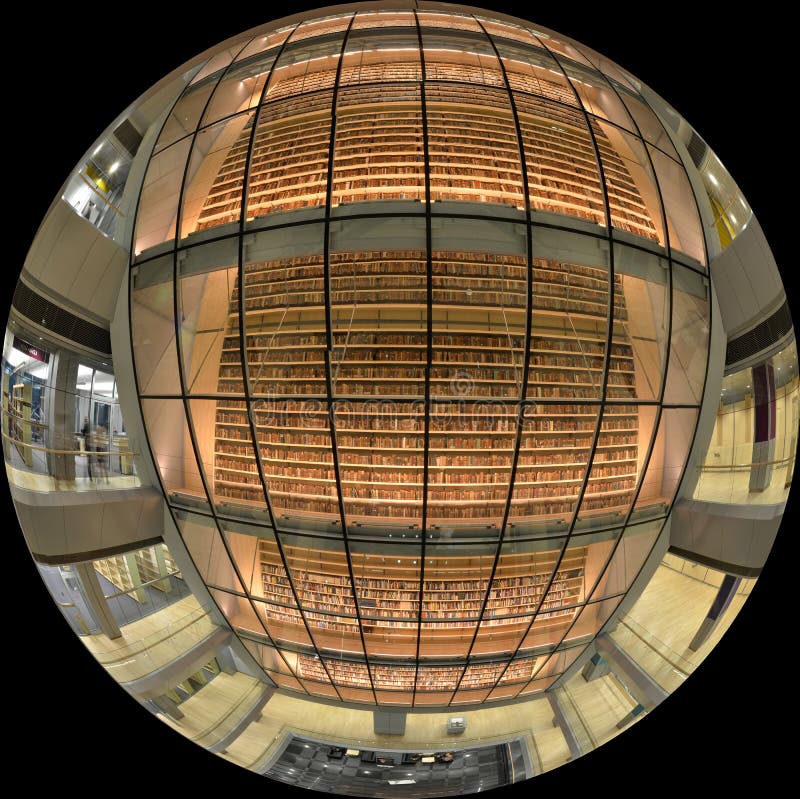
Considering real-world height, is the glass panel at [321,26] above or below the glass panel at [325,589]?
above

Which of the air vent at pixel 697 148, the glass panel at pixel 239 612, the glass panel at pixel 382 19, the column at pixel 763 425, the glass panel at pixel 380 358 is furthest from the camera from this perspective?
the air vent at pixel 697 148

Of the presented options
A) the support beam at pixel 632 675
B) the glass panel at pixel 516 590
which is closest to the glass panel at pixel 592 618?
the support beam at pixel 632 675

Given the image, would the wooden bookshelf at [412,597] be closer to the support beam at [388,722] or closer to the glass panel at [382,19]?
the support beam at [388,722]

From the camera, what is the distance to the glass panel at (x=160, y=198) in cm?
554

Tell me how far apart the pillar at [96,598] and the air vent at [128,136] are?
362 centimetres

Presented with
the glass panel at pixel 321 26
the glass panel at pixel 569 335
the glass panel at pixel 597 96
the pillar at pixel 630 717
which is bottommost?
the pillar at pixel 630 717

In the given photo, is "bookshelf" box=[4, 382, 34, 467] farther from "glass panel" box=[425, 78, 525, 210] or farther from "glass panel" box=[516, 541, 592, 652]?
"glass panel" box=[516, 541, 592, 652]

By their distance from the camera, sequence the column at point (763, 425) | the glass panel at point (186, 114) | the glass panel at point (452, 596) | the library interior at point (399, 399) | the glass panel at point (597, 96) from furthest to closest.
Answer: the column at point (763, 425)
the glass panel at point (597, 96)
the glass panel at point (186, 114)
the glass panel at point (452, 596)
the library interior at point (399, 399)

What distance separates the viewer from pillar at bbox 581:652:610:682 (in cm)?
616

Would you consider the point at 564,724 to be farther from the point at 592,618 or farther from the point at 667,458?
the point at 667,458

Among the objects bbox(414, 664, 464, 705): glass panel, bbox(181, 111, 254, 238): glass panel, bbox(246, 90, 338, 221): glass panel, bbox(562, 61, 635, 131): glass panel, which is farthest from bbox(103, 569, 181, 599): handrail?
bbox(562, 61, 635, 131): glass panel

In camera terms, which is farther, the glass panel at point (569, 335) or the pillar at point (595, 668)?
the pillar at point (595, 668)

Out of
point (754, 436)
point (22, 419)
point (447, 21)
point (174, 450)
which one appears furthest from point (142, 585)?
point (447, 21)

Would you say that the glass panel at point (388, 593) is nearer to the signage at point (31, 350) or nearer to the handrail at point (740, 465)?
the handrail at point (740, 465)
